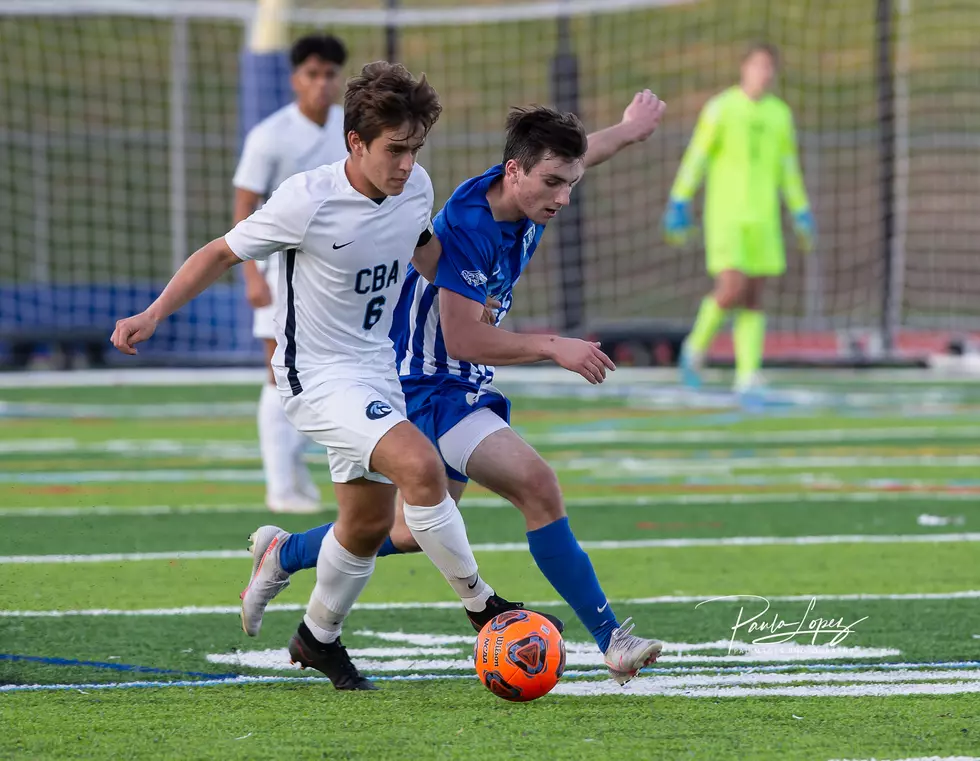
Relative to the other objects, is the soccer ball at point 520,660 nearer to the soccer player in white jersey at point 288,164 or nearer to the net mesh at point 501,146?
the soccer player in white jersey at point 288,164

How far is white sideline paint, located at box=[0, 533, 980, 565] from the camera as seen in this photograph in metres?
6.82

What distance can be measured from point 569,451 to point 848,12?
81.8 feet

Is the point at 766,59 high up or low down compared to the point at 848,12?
down

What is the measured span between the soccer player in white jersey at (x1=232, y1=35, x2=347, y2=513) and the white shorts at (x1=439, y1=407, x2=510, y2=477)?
297cm

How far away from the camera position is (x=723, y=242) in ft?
43.1

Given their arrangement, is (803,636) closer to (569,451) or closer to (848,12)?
(569,451)

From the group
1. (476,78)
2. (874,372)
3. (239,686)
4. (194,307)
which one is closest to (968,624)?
(239,686)

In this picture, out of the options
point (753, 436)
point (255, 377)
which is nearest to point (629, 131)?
point (753, 436)

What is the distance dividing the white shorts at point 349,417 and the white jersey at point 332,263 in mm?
37

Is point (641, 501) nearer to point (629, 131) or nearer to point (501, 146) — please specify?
point (629, 131)

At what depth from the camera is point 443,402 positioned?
503 centimetres

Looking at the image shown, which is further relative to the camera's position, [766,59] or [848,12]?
[848,12]

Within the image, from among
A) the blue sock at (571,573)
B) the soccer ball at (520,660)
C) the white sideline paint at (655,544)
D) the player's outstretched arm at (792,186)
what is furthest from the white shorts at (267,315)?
the player's outstretched arm at (792,186)

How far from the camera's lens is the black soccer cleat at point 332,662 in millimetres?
4676
